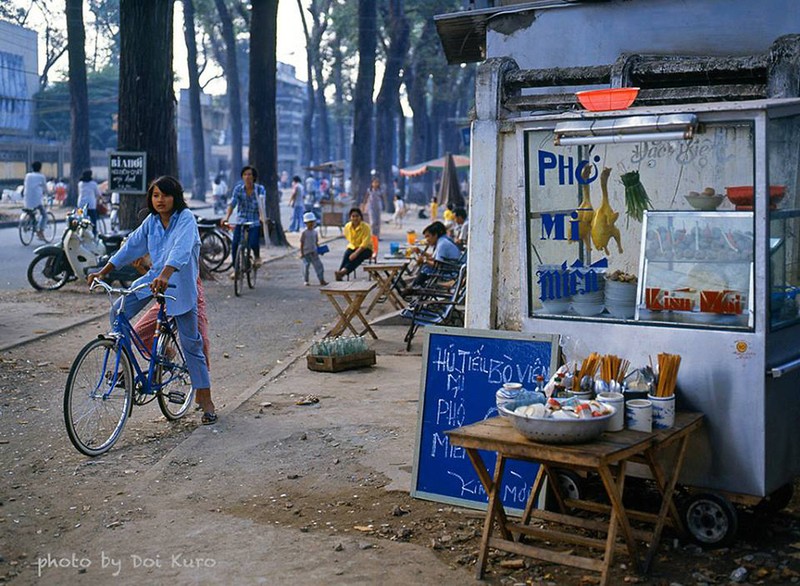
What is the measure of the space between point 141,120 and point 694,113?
11.7m

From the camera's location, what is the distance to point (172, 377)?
24.8 ft

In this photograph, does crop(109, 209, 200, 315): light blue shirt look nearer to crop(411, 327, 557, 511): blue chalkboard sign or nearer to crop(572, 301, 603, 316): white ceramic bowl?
crop(411, 327, 557, 511): blue chalkboard sign

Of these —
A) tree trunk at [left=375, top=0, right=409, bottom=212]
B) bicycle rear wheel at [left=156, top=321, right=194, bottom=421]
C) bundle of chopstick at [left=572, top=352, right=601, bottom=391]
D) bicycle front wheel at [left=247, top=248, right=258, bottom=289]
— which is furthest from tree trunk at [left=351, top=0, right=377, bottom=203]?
bundle of chopstick at [left=572, top=352, right=601, bottom=391]

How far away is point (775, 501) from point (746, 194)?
63.7 inches

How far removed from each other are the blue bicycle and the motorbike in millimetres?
8260

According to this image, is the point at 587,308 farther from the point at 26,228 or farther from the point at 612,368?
the point at 26,228

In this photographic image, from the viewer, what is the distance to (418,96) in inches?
2044

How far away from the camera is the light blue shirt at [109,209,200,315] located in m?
7.23

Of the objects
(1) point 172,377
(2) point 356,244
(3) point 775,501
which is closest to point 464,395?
(3) point 775,501

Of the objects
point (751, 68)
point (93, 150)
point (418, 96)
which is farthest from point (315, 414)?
point (93, 150)

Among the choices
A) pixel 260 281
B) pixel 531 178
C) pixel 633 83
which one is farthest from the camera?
pixel 260 281

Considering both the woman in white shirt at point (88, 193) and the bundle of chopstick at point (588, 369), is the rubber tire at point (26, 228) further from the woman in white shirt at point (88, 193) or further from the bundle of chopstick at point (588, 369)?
the bundle of chopstick at point (588, 369)

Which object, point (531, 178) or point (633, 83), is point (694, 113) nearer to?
point (531, 178)

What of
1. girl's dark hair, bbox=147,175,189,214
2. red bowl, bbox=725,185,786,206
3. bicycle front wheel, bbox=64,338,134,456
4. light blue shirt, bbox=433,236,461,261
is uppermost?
girl's dark hair, bbox=147,175,189,214
